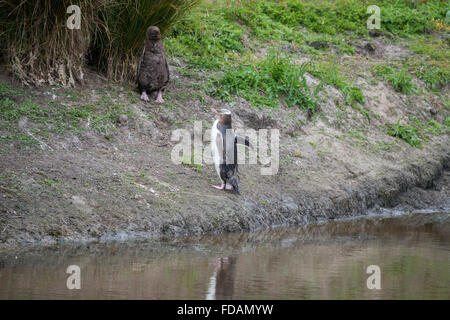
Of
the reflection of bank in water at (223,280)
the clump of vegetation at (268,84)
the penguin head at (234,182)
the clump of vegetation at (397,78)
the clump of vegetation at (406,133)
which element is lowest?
the reflection of bank in water at (223,280)

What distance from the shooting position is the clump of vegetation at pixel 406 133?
10792 millimetres

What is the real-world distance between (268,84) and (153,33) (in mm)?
2668

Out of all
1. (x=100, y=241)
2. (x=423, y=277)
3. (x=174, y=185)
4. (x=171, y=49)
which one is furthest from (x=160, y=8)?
(x=423, y=277)

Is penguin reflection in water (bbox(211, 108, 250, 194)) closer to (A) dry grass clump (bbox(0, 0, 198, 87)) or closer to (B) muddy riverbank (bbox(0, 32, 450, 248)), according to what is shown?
(B) muddy riverbank (bbox(0, 32, 450, 248))

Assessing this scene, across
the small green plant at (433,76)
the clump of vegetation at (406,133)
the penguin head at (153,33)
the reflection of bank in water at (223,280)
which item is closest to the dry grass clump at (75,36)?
the penguin head at (153,33)

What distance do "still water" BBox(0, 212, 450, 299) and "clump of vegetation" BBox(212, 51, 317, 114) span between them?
338 cm

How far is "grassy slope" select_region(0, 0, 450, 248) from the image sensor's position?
6.64m

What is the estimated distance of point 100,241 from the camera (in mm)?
6051

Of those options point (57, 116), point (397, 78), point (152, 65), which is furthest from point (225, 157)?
point (397, 78)

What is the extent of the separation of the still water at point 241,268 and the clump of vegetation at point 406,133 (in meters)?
→ 3.74

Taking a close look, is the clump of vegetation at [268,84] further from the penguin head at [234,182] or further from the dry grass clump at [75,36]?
the penguin head at [234,182]

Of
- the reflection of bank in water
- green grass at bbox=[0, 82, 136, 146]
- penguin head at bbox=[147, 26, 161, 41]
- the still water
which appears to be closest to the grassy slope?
green grass at bbox=[0, 82, 136, 146]

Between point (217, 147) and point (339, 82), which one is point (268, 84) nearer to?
point (339, 82)
